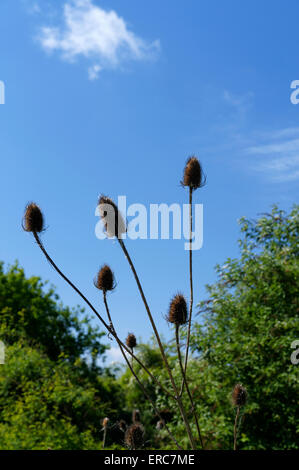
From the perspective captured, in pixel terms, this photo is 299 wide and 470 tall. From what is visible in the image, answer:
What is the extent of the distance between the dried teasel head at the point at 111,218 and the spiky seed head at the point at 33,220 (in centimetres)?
34

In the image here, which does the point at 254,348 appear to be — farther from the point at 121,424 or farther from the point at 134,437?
the point at 134,437

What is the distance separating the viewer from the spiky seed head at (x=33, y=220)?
2.01 meters

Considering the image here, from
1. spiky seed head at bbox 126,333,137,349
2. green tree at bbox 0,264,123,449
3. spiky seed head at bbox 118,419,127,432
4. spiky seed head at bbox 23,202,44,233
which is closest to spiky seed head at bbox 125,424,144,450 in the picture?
spiky seed head at bbox 126,333,137,349

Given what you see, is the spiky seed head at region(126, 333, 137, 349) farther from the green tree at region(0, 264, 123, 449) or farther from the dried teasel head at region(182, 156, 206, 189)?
the green tree at region(0, 264, 123, 449)

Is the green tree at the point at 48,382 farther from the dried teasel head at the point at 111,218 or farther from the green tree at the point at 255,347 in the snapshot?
the dried teasel head at the point at 111,218

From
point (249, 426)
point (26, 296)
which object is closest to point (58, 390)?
point (249, 426)

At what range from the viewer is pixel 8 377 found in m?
11.6

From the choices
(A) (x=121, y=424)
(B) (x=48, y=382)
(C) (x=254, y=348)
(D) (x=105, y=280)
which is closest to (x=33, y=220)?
Result: (D) (x=105, y=280)

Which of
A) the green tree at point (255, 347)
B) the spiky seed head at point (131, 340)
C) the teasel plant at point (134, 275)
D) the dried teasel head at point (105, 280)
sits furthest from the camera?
the green tree at point (255, 347)

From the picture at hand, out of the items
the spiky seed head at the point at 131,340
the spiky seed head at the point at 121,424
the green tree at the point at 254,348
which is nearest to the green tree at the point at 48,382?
the green tree at the point at 254,348

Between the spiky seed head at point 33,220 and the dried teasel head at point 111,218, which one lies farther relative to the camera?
the spiky seed head at point 33,220

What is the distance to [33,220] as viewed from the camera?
202 cm

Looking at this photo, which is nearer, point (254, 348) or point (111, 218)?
point (111, 218)

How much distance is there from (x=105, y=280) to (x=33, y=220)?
0.39 meters
